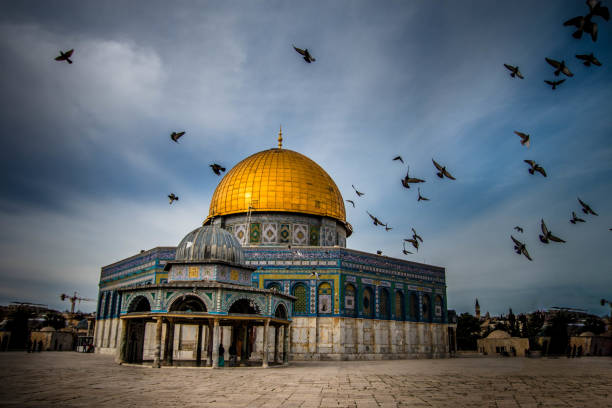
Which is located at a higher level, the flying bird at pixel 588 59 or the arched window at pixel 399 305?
the flying bird at pixel 588 59

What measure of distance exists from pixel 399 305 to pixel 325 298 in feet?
21.9

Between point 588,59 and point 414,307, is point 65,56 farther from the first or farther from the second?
point 414,307

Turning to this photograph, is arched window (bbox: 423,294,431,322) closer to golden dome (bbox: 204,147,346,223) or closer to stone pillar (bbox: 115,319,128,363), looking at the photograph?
golden dome (bbox: 204,147,346,223)

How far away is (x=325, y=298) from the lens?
2909 centimetres

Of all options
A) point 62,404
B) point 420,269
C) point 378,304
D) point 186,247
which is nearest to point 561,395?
point 62,404

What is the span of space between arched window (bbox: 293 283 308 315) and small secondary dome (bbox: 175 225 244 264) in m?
8.22

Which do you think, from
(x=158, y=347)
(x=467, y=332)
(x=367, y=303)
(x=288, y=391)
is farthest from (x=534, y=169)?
(x=467, y=332)

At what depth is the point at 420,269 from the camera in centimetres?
3503

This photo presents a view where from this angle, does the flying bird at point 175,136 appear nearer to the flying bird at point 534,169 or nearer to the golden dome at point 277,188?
the flying bird at point 534,169

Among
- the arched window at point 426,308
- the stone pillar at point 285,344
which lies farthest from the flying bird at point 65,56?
the arched window at point 426,308

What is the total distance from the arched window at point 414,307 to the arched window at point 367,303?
4204 millimetres

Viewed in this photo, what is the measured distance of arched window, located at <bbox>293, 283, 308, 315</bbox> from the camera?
28.7 metres

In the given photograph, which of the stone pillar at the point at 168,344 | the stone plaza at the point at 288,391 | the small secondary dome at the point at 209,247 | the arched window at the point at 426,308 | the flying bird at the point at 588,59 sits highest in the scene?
the flying bird at the point at 588,59

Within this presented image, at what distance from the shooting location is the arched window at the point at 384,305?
103ft
